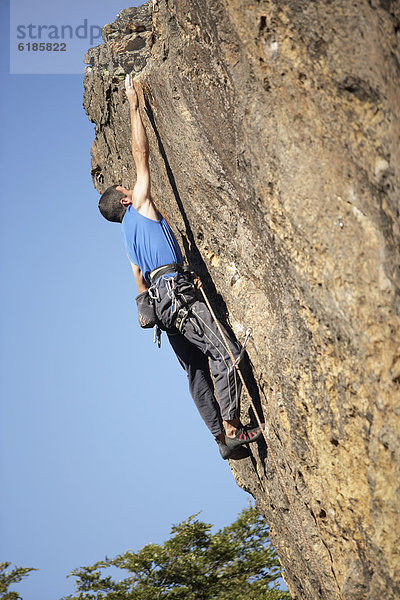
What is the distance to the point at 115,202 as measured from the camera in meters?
6.19

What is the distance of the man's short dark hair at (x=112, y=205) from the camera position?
6195mm

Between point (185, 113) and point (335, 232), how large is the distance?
8.29ft

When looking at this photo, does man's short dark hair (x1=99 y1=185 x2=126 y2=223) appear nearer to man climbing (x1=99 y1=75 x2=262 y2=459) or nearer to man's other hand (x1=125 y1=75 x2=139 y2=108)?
man climbing (x1=99 y1=75 x2=262 y2=459)

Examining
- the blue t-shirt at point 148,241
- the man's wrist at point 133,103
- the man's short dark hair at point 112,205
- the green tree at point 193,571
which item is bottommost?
the green tree at point 193,571

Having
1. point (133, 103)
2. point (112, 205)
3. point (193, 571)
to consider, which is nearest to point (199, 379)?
point (112, 205)

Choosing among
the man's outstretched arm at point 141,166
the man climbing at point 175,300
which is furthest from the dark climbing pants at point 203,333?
the man's outstretched arm at point 141,166

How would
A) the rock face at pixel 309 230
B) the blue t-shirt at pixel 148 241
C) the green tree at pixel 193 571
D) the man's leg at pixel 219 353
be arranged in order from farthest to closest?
the green tree at pixel 193 571 < the blue t-shirt at pixel 148 241 < the man's leg at pixel 219 353 < the rock face at pixel 309 230

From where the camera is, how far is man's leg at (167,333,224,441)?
243 inches

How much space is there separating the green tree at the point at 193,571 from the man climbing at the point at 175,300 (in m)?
8.75

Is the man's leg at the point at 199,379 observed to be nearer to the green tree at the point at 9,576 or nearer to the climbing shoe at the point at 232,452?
the climbing shoe at the point at 232,452

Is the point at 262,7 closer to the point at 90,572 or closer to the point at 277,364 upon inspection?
the point at 277,364

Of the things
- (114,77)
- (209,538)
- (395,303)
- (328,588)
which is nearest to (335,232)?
(395,303)

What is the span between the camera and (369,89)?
348 cm

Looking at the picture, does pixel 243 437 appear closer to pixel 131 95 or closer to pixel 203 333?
pixel 203 333
